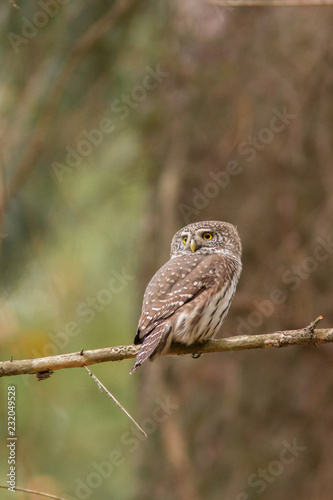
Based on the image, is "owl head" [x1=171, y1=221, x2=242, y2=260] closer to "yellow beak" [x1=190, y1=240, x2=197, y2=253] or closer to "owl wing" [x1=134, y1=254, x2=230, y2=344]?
"yellow beak" [x1=190, y1=240, x2=197, y2=253]

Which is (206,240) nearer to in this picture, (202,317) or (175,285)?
(175,285)

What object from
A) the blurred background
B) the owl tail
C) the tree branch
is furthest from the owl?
the blurred background

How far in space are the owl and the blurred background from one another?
76 centimetres

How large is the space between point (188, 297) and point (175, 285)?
0.09 m

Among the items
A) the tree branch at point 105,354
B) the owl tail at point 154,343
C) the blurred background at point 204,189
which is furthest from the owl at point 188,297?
the blurred background at point 204,189

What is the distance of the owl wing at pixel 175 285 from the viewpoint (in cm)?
327

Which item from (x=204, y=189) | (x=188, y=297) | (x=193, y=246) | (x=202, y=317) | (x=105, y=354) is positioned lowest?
(x=105, y=354)

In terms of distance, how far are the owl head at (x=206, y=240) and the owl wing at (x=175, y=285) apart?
0.77 ft

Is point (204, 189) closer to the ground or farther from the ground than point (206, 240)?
farther from the ground

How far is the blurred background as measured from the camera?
436cm

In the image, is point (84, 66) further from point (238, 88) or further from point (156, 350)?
point (156, 350)

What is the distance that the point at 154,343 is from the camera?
3.01 meters

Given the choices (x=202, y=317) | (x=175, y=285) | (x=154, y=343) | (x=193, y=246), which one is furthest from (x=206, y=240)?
(x=154, y=343)

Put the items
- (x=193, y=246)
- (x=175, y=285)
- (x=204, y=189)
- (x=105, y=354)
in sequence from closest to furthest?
1. (x=105, y=354)
2. (x=175, y=285)
3. (x=193, y=246)
4. (x=204, y=189)
